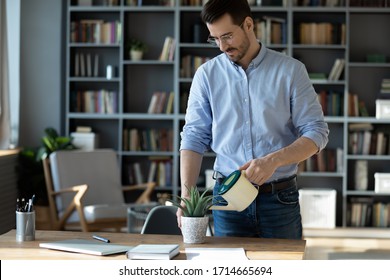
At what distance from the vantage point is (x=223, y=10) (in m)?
2.63

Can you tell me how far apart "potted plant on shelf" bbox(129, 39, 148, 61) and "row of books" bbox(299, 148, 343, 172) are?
1.93 m

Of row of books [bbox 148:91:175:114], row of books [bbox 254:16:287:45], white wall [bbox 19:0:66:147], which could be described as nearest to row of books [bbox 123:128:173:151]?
row of books [bbox 148:91:175:114]

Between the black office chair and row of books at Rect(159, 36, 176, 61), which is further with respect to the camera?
row of books at Rect(159, 36, 176, 61)

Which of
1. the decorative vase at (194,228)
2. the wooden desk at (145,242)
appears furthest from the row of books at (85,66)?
the decorative vase at (194,228)

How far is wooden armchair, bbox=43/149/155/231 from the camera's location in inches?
249

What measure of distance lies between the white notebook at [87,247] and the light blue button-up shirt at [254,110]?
49 centimetres

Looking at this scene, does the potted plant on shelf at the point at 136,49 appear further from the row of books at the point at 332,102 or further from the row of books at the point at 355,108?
the row of books at the point at 355,108

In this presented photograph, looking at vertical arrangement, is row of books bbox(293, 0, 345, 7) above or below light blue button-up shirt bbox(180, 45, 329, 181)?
above

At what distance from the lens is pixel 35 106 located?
7844 mm

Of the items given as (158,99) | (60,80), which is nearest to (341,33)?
(158,99)

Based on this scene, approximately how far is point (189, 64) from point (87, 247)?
539cm

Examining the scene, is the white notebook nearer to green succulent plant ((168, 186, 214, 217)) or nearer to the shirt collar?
green succulent plant ((168, 186, 214, 217))

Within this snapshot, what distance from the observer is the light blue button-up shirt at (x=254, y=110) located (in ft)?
9.04

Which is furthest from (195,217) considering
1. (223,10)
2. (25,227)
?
(223,10)
